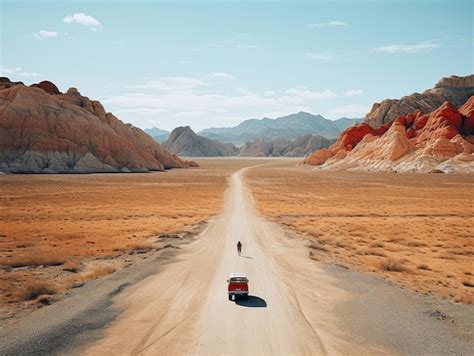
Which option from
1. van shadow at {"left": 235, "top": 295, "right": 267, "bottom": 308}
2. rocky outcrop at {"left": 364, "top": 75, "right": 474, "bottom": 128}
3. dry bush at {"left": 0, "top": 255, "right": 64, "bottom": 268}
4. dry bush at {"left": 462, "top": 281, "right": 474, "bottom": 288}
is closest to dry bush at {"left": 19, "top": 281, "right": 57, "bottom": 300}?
dry bush at {"left": 0, "top": 255, "right": 64, "bottom": 268}

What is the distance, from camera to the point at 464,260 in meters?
24.8

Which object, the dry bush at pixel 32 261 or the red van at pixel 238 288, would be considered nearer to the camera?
the red van at pixel 238 288

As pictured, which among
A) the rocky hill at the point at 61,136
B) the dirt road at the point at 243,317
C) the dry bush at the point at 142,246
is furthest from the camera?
the rocky hill at the point at 61,136

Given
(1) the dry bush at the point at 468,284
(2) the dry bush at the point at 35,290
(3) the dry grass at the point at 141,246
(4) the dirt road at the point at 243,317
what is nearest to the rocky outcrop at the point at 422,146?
(1) the dry bush at the point at 468,284

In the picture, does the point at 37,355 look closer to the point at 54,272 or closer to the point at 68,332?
the point at 68,332

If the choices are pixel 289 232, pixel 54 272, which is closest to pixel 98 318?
pixel 54 272

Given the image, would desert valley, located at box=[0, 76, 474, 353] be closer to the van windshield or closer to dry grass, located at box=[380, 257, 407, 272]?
dry grass, located at box=[380, 257, 407, 272]

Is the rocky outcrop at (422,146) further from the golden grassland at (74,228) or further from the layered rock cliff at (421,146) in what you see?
the golden grassland at (74,228)

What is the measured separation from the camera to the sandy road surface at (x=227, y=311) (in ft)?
41.4

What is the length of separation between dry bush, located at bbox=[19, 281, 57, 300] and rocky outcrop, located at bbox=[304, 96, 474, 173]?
103657 millimetres

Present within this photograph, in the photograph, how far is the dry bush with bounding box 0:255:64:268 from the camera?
856 inches

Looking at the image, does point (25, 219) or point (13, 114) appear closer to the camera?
point (25, 219)

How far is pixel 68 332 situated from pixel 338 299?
11.8m

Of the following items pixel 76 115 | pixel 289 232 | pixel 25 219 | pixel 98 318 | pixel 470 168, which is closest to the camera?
pixel 98 318
